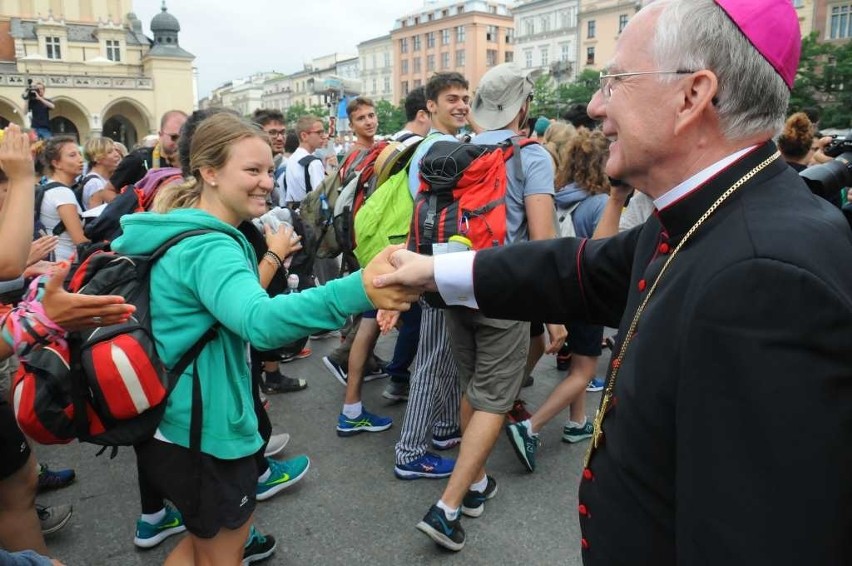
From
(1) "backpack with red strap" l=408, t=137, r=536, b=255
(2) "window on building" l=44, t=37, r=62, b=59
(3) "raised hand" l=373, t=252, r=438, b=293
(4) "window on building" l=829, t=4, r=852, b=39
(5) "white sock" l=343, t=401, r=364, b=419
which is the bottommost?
(5) "white sock" l=343, t=401, r=364, b=419

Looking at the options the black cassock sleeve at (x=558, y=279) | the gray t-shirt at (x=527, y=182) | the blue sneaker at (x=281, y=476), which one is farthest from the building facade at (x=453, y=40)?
the black cassock sleeve at (x=558, y=279)

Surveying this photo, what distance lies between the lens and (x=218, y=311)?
2.02 metres

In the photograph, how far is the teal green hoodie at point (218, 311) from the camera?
193 centimetres

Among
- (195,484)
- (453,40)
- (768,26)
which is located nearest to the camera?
(768,26)

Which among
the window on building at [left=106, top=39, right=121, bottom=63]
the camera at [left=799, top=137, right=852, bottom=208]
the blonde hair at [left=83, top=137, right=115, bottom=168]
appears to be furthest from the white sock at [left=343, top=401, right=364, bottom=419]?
the window on building at [left=106, top=39, right=121, bottom=63]

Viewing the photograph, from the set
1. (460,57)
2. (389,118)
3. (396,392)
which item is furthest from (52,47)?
(396,392)

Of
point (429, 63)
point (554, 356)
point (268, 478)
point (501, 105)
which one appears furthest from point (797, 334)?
point (429, 63)

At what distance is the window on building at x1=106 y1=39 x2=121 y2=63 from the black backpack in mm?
78568

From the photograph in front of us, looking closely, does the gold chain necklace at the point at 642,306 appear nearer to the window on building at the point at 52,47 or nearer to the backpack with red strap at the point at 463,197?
the backpack with red strap at the point at 463,197

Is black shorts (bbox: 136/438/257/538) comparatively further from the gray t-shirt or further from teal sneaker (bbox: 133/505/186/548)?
the gray t-shirt

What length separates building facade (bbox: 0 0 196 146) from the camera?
2351 inches

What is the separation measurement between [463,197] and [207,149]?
4.22ft

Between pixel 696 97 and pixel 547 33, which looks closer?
pixel 696 97

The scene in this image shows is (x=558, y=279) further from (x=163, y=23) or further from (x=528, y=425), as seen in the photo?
(x=163, y=23)
